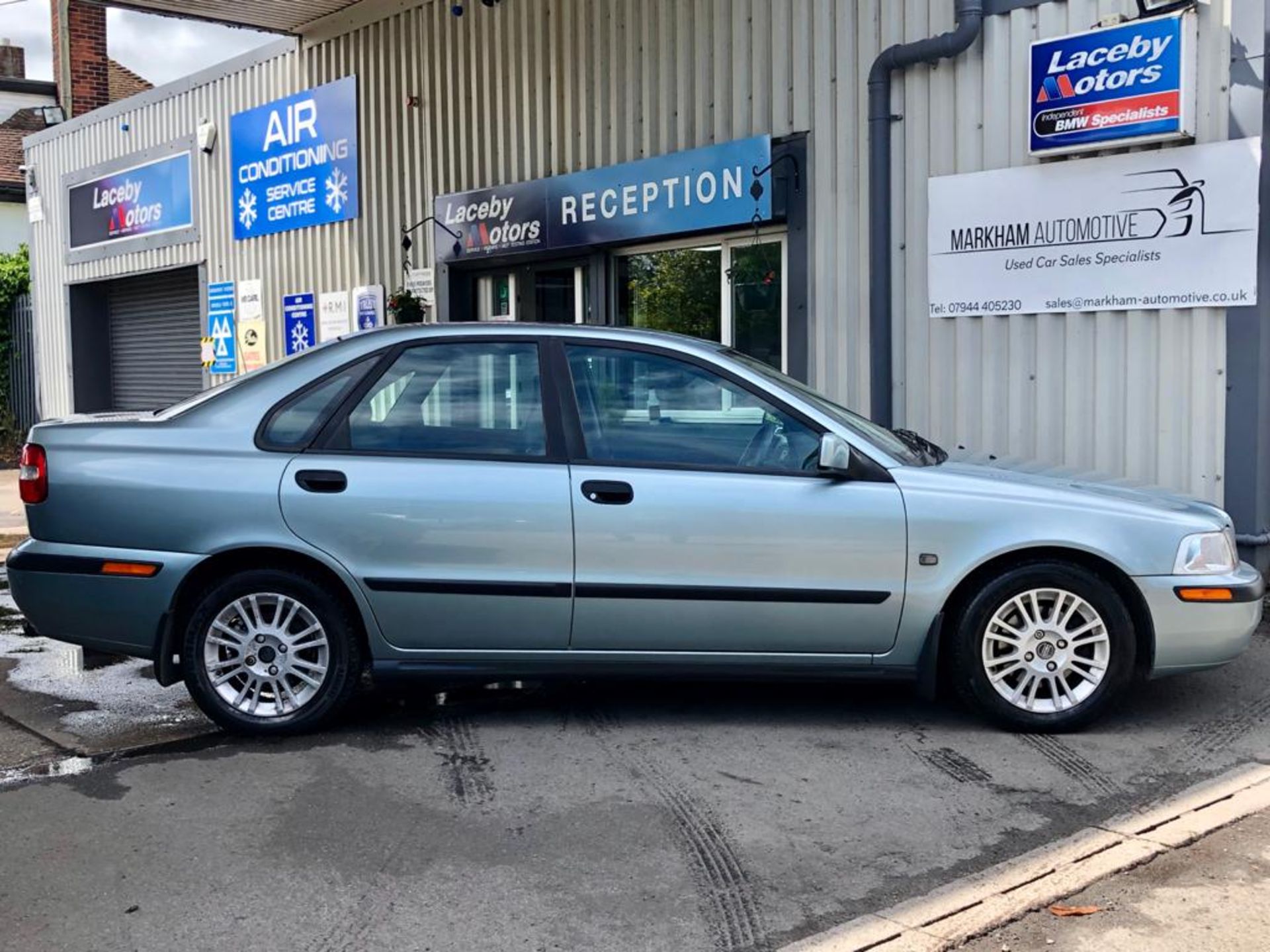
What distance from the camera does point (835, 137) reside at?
30.8 ft

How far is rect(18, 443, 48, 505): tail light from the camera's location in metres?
5.24

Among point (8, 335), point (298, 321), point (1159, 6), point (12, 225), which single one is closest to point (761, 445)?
point (1159, 6)

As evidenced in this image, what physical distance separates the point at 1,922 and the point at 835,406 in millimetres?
3637

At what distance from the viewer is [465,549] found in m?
5.13

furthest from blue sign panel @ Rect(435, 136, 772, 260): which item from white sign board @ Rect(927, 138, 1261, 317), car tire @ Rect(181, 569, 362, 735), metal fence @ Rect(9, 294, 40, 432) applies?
metal fence @ Rect(9, 294, 40, 432)

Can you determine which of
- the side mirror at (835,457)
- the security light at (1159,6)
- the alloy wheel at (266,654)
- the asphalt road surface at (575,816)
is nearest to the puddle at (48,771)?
the asphalt road surface at (575,816)

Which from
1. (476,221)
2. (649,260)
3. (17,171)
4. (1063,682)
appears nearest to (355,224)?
(476,221)

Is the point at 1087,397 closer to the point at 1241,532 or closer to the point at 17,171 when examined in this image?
A: the point at 1241,532

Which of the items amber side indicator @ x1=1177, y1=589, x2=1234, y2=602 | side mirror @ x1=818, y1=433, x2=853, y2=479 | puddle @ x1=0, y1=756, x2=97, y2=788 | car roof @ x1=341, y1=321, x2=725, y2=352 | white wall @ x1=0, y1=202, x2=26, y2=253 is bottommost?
puddle @ x1=0, y1=756, x2=97, y2=788

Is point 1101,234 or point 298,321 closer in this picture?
point 1101,234

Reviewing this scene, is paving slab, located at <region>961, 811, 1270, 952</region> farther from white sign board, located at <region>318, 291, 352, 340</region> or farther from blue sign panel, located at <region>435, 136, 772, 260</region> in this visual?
white sign board, located at <region>318, 291, 352, 340</region>

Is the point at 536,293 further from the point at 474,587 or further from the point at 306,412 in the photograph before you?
the point at 474,587

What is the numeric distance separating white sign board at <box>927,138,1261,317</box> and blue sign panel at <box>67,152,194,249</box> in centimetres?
1122

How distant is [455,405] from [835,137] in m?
5.09
